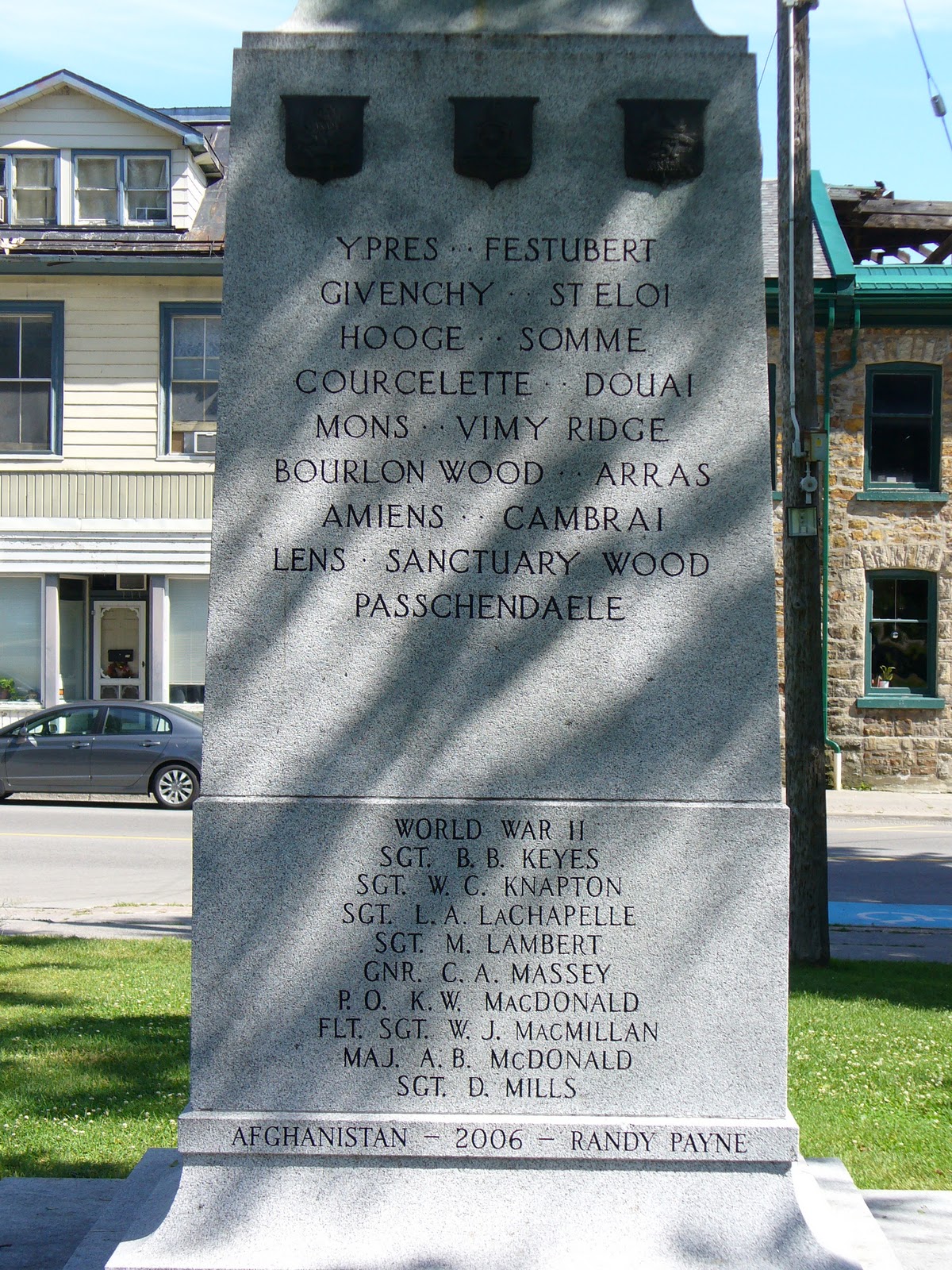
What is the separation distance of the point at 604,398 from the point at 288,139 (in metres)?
1.10

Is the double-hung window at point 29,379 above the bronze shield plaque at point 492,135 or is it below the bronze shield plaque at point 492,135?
above

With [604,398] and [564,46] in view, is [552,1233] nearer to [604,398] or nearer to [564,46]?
[604,398]

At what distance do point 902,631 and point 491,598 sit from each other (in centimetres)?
1964

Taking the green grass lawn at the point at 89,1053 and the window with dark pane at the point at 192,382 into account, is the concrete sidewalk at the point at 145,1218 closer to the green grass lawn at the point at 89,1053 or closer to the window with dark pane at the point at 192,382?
the green grass lawn at the point at 89,1053

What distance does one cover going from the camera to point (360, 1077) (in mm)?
3637

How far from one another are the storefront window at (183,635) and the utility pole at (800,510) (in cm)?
1472

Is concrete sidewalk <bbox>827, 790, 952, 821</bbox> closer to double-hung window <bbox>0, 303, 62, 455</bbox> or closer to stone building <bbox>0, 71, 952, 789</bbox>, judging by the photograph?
stone building <bbox>0, 71, 952, 789</bbox>

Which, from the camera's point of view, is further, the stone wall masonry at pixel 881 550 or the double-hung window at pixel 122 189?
the double-hung window at pixel 122 189

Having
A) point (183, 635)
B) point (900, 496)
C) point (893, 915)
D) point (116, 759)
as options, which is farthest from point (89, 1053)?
point (900, 496)

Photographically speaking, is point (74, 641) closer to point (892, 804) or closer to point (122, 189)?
point (122, 189)

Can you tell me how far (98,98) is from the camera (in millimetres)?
22906

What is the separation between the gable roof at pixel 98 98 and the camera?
22.6 meters

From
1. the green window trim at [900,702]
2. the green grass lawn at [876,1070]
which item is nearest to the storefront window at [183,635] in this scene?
the green window trim at [900,702]

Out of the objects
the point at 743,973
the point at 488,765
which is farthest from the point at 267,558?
the point at 743,973
